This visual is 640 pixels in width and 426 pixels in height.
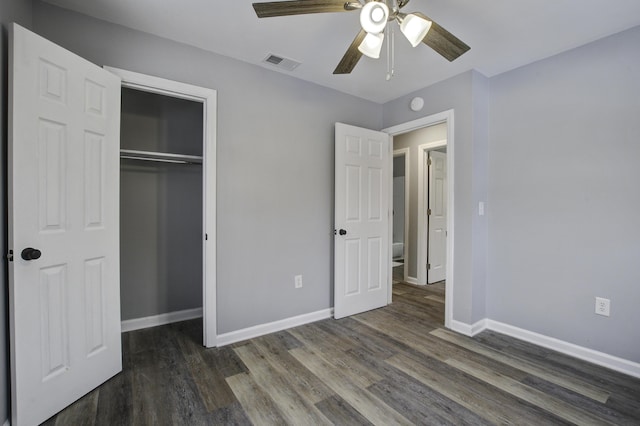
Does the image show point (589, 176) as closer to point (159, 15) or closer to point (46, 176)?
point (159, 15)

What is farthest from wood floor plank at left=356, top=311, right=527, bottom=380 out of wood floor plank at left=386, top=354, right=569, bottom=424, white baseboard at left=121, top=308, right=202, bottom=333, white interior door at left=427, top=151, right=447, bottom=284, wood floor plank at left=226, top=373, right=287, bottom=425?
white baseboard at left=121, top=308, right=202, bottom=333

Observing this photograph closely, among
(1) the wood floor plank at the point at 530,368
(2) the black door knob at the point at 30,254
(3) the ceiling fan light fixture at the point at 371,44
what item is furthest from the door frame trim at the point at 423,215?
(2) the black door knob at the point at 30,254

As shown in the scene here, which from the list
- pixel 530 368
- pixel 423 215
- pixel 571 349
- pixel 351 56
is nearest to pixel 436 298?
pixel 423 215

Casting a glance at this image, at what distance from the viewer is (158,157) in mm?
2738

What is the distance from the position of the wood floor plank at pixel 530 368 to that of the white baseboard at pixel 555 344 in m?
0.14

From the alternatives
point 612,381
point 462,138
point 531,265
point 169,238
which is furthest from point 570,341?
point 169,238

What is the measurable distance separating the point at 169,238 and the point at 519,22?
3.57m

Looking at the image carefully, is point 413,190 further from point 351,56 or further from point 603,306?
point 351,56

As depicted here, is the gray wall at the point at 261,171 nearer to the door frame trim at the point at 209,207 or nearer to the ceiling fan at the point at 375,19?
the door frame trim at the point at 209,207

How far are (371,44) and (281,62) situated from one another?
1257 mm

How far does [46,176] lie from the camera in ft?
5.33

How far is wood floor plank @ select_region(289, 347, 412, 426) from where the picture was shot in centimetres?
166

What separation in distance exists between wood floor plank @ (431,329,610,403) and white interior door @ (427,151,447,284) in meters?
1.92

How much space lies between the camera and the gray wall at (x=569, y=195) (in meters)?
2.16
